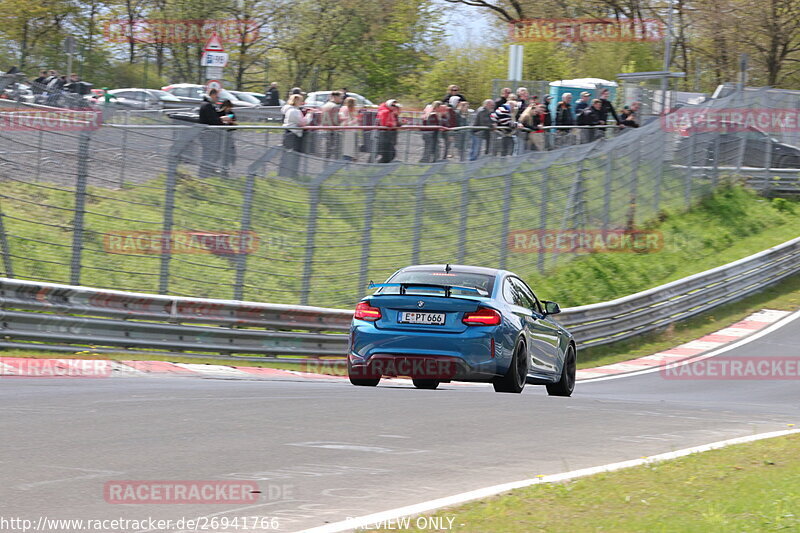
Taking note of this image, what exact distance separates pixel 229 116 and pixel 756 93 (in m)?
18.6

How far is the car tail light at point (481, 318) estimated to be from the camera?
39.8 feet

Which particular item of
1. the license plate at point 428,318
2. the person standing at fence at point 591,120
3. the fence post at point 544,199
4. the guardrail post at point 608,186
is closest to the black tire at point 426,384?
the license plate at point 428,318

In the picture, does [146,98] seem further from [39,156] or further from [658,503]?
[658,503]

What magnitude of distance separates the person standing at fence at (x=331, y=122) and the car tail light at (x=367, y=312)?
27.8ft

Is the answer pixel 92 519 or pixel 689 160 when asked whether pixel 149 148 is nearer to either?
pixel 92 519

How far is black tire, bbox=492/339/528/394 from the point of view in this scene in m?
12.5

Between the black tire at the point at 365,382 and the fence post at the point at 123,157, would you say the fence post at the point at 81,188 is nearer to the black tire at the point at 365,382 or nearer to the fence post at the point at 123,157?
the fence post at the point at 123,157

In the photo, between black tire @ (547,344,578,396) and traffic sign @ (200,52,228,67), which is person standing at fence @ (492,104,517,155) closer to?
traffic sign @ (200,52,228,67)

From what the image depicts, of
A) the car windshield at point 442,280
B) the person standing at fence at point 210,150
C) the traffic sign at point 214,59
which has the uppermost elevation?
the traffic sign at point 214,59

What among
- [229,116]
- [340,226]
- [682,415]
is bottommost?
[682,415]

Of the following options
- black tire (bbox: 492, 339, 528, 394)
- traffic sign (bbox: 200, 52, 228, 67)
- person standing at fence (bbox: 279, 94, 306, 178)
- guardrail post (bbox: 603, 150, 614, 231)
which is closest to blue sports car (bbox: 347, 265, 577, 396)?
black tire (bbox: 492, 339, 528, 394)

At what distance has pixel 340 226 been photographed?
701 inches

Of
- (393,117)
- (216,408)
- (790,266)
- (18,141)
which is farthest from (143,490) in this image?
(790,266)

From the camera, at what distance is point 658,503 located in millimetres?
7145
